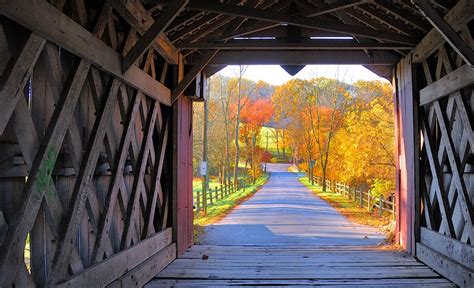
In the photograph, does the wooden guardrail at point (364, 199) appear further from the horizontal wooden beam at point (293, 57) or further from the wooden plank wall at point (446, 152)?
the wooden plank wall at point (446, 152)

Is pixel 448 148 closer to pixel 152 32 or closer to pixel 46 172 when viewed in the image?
pixel 152 32

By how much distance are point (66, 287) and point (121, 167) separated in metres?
1.72

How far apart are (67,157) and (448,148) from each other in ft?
16.2

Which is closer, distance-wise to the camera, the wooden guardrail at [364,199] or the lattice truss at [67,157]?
the lattice truss at [67,157]

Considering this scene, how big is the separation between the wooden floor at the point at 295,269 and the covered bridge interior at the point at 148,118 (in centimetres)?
30

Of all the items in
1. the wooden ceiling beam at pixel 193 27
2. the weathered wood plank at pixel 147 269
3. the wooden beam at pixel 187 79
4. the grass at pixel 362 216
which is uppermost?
the wooden ceiling beam at pixel 193 27

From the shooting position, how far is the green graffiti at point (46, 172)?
3.56m

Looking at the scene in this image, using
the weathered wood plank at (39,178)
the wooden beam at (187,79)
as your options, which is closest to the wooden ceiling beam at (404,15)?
the wooden beam at (187,79)

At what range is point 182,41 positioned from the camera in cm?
817

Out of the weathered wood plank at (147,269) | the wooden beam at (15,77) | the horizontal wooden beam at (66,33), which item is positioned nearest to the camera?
the wooden beam at (15,77)

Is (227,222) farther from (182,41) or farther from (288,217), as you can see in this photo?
(182,41)

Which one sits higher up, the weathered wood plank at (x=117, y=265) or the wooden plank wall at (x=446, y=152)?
Answer: the wooden plank wall at (x=446, y=152)

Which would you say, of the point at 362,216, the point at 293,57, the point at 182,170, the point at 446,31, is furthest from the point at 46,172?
the point at 362,216

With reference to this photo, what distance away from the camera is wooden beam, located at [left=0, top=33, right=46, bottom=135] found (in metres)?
3.08
